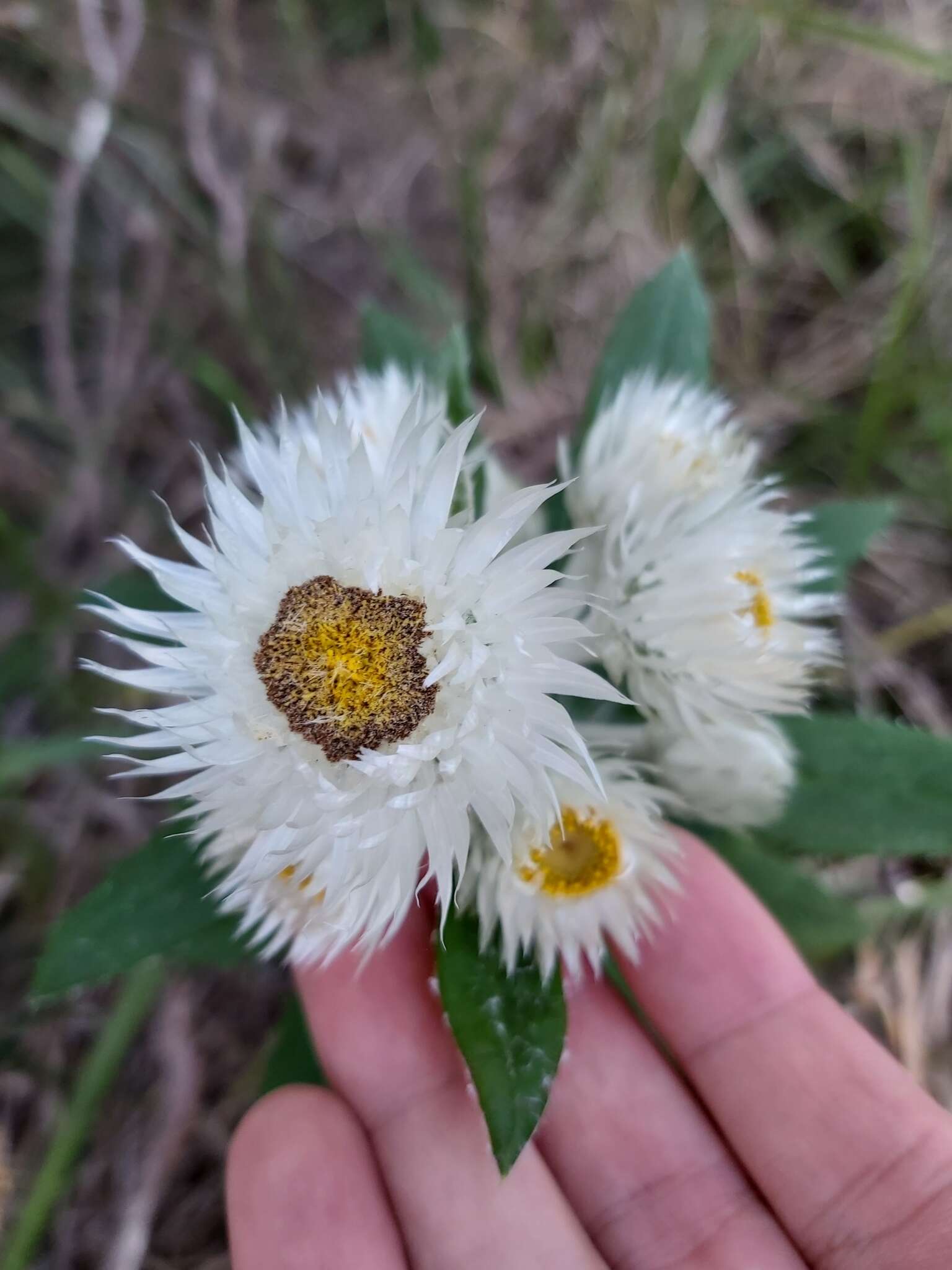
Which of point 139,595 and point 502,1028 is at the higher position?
point 139,595

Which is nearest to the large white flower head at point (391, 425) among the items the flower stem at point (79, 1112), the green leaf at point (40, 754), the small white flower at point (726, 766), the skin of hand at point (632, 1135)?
the small white flower at point (726, 766)

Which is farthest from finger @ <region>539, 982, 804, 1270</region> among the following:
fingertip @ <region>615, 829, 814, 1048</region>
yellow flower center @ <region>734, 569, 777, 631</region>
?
yellow flower center @ <region>734, 569, 777, 631</region>

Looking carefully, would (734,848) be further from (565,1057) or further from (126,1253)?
(126,1253)

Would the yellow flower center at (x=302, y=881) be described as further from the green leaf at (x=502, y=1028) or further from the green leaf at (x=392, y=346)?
the green leaf at (x=392, y=346)

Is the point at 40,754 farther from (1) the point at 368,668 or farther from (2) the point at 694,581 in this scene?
(2) the point at 694,581

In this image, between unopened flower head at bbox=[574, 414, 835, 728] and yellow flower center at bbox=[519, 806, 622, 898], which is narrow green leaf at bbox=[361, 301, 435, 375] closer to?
unopened flower head at bbox=[574, 414, 835, 728]

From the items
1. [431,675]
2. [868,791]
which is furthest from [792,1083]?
[431,675]
